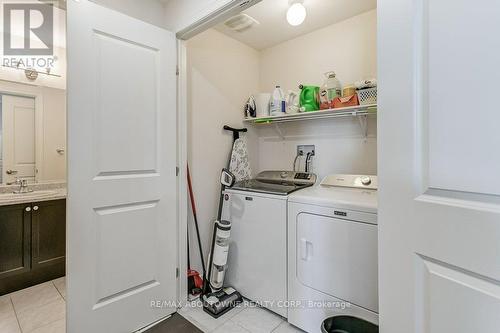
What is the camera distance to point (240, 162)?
8.12ft

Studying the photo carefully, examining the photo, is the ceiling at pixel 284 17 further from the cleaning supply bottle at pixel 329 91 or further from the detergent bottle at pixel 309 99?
the detergent bottle at pixel 309 99

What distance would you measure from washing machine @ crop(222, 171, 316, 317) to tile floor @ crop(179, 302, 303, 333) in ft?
0.21

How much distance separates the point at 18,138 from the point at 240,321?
269cm

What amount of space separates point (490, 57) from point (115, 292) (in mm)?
2067

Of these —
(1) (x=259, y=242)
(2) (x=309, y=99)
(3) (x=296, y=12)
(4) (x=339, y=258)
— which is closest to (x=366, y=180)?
(4) (x=339, y=258)

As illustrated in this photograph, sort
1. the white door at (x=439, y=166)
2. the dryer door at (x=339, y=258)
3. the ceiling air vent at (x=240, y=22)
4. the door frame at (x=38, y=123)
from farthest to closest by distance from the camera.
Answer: the door frame at (x=38, y=123)
the ceiling air vent at (x=240, y=22)
the dryer door at (x=339, y=258)
the white door at (x=439, y=166)

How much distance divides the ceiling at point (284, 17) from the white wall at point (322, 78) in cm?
8

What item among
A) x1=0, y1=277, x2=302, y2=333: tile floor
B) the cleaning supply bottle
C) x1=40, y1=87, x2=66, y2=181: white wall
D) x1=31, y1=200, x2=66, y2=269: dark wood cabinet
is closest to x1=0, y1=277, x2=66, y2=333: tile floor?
x1=0, y1=277, x2=302, y2=333: tile floor

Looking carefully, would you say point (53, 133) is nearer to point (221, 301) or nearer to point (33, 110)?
point (33, 110)

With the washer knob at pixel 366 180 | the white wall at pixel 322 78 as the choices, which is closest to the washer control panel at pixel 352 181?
the washer knob at pixel 366 180

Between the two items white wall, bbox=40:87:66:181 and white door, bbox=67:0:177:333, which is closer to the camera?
white door, bbox=67:0:177:333

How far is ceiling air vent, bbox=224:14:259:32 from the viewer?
6.91ft

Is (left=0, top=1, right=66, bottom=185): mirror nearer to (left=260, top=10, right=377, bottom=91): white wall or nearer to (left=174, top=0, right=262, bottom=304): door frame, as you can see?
(left=174, top=0, right=262, bottom=304): door frame

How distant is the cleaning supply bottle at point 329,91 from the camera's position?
79.3 inches
